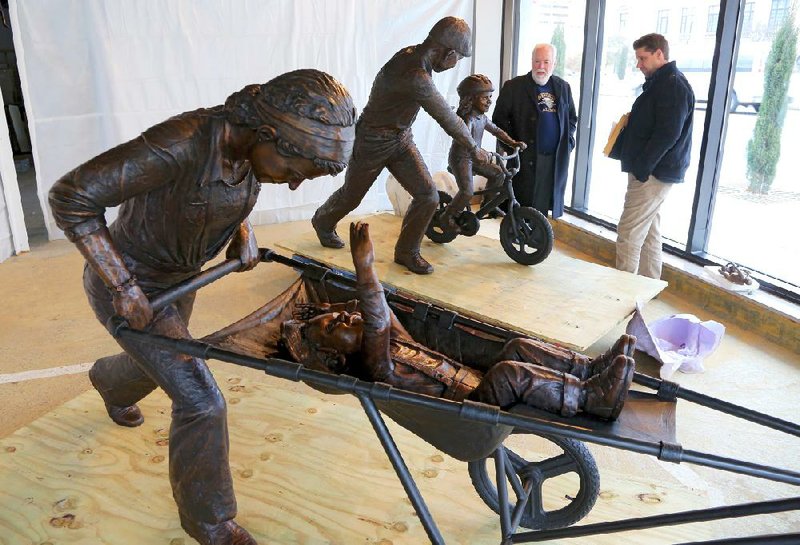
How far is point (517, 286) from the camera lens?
13.3 ft

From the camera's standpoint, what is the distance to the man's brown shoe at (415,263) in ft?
13.9

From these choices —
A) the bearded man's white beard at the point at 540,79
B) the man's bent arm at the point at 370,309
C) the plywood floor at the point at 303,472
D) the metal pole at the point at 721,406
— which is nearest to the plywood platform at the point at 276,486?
the plywood floor at the point at 303,472

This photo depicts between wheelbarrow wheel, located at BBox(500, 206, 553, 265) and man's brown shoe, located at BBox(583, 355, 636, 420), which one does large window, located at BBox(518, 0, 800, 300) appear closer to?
wheelbarrow wheel, located at BBox(500, 206, 553, 265)

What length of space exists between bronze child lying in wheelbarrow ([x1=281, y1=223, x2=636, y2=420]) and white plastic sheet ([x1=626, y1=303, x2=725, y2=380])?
5.69ft

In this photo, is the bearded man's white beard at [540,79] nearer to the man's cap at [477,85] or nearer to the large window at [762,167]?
the man's cap at [477,85]

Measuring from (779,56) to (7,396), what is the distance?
16.1 ft

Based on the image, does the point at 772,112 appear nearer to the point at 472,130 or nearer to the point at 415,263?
the point at 472,130

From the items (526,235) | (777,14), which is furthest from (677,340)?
(777,14)

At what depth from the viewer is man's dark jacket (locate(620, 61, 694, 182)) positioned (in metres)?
4.06

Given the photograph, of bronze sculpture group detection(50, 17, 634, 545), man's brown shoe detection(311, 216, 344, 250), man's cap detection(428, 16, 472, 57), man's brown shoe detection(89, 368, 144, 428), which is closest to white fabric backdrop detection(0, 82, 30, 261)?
man's brown shoe detection(311, 216, 344, 250)

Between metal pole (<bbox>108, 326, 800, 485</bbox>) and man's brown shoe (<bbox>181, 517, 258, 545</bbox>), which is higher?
metal pole (<bbox>108, 326, 800, 485</bbox>)

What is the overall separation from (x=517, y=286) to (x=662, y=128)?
1377mm

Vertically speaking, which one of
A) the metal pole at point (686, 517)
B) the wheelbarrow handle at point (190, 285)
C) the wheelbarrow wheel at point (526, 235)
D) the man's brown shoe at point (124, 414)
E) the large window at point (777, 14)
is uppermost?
the large window at point (777, 14)

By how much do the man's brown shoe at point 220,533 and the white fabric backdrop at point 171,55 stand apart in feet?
14.5
